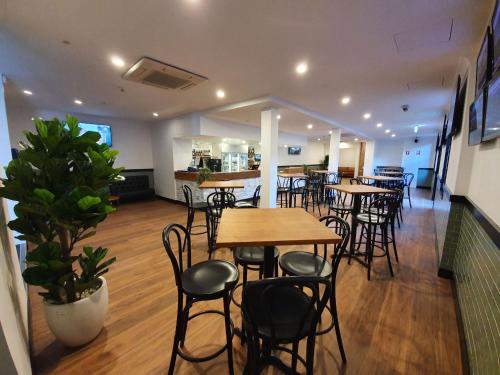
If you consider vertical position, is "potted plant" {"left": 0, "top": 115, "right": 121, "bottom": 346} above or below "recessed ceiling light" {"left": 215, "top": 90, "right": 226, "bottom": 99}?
below

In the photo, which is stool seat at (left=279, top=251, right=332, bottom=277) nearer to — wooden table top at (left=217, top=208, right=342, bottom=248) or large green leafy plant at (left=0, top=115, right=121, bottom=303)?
wooden table top at (left=217, top=208, right=342, bottom=248)

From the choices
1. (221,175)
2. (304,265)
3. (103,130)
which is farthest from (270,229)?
(103,130)

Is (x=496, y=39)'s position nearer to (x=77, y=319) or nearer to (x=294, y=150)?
(x=77, y=319)

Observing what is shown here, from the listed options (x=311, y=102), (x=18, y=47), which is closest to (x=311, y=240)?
(x=18, y=47)

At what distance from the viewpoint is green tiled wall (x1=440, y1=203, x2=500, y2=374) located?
1024 millimetres

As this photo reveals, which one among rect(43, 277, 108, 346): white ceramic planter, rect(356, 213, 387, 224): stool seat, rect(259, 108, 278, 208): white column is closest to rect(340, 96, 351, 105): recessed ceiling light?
rect(259, 108, 278, 208): white column

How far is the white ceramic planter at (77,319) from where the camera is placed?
53.7 inches

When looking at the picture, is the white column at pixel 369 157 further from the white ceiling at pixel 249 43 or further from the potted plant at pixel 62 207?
the potted plant at pixel 62 207

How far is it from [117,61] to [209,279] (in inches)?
111

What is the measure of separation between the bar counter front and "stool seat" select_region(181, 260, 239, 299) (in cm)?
359

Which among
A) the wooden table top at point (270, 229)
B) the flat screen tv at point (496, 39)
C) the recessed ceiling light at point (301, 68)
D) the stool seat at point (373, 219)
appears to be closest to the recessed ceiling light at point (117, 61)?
the recessed ceiling light at point (301, 68)

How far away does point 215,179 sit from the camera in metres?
4.99

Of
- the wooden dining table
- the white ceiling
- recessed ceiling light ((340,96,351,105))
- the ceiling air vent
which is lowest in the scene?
the wooden dining table

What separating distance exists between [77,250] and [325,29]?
166 inches
